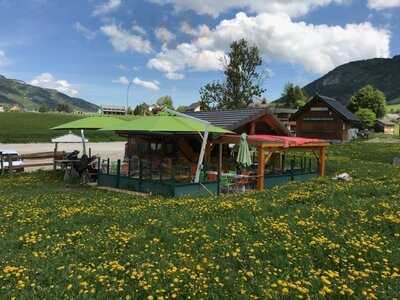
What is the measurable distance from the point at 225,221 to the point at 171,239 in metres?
1.89

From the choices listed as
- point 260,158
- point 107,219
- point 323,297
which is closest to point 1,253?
point 107,219

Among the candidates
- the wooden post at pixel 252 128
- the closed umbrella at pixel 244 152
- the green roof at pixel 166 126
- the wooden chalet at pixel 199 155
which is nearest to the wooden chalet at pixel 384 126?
the wooden chalet at pixel 199 155

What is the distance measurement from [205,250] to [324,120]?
63.3 m

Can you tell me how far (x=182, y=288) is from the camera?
6441 mm

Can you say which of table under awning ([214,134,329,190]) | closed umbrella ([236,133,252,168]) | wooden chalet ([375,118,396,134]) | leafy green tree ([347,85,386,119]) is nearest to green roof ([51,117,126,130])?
table under awning ([214,134,329,190])

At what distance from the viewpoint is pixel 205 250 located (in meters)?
8.07

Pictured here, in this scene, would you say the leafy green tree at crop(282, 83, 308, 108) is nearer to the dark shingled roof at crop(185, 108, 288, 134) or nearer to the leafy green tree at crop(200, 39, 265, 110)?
the leafy green tree at crop(200, 39, 265, 110)

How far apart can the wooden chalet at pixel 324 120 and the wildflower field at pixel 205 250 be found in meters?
55.5

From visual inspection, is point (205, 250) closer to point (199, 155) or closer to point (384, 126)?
point (199, 155)

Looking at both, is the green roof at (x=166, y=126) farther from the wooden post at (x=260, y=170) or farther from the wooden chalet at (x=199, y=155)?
the wooden post at (x=260, y=170)

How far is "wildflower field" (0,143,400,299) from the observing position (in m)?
6.43

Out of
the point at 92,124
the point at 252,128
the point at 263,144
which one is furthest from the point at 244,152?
the point at 92,124

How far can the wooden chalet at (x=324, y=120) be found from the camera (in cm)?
6556

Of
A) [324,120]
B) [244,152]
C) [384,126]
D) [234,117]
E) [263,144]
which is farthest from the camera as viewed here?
[384,126]
